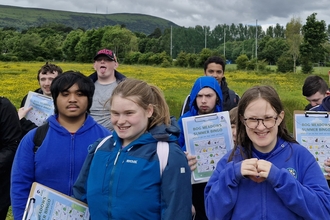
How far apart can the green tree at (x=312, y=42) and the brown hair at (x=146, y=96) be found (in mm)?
45785

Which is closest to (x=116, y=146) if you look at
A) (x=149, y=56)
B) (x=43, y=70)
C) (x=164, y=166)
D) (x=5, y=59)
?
(x=164, y=166)

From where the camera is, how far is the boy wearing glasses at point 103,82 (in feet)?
16.6

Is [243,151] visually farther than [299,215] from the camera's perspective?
Yes

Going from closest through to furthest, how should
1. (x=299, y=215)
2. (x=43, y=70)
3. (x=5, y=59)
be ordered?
(x=299, y=215) → (x=43, y=70) → (x=5, y=59)

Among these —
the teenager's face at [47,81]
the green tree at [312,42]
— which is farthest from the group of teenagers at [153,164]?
the green tree at [312,42]

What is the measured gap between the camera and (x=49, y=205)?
2564 mm

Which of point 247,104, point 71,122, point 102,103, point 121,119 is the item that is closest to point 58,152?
point 71,122

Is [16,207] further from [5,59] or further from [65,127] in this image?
[5,59]

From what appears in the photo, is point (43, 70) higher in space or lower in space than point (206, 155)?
higher

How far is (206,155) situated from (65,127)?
124cm

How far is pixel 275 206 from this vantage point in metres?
2.07

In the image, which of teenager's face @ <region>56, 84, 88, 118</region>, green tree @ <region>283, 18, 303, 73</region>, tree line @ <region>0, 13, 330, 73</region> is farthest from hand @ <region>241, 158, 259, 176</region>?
green tree @ <region>283, 18, 303, 73</region>

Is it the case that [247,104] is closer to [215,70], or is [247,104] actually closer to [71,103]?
[71,103]

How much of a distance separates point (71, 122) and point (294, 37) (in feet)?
200
